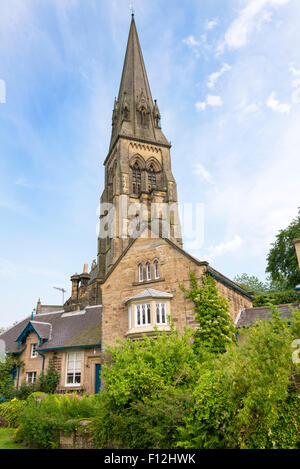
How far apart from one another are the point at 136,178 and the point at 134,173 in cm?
95

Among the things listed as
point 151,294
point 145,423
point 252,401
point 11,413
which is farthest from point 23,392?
point 252,401

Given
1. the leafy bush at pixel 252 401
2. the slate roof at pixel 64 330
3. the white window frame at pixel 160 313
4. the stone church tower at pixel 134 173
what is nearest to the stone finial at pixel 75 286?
the slate roof at pixel 64 330

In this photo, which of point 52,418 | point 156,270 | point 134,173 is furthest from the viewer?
point 134,173

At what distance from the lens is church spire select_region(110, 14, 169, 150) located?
57812mm

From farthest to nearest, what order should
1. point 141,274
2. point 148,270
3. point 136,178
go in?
point 136,178 < point 141,274 < point 148,270

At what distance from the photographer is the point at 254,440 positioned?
6566 millimetres

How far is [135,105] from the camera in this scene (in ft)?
200

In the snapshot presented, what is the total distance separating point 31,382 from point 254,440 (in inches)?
827

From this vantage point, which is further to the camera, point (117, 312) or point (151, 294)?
point (117, 312)

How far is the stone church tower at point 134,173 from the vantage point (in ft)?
158

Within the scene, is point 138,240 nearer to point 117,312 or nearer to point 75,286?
point 117,312

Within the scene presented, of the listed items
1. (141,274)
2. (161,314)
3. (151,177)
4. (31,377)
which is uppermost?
(151,177)

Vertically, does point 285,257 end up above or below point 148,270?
above
